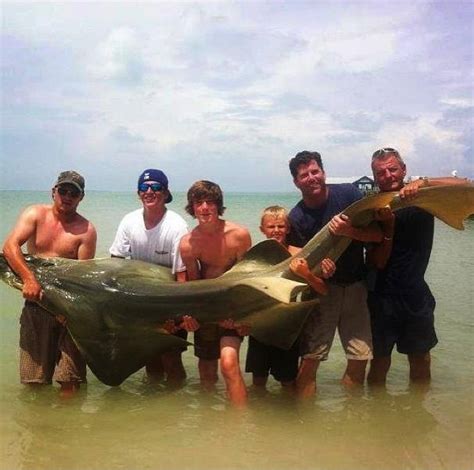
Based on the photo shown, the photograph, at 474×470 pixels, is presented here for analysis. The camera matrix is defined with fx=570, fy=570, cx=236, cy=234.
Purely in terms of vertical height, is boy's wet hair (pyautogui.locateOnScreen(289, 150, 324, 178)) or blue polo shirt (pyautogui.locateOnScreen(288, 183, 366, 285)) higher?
boy's wet hair (pyautogui.locateOnScreen(289, 150, 324, 178))

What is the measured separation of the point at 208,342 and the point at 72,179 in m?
1.98

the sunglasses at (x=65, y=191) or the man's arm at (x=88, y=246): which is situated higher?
the sunglasses at (x=65, y=191)

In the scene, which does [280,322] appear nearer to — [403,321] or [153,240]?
[403,321]

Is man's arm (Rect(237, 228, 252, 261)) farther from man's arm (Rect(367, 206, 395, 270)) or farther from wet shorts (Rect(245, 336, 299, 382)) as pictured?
man's arm (Rect(367, 206, 395, 270))

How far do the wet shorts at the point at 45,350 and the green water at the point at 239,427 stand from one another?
0.65ft

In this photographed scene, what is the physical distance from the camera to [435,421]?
4855mm

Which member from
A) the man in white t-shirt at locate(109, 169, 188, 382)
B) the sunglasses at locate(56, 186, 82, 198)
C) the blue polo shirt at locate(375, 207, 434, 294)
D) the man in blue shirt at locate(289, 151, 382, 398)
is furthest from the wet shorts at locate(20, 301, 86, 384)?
the blue polo shirt at locate(375, 207, 434, 294)

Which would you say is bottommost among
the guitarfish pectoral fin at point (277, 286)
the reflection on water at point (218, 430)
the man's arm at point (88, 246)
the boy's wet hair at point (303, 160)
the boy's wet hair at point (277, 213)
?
the reflection on water at point (218, 430)

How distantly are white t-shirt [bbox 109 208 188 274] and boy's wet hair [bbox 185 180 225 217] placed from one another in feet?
1.04

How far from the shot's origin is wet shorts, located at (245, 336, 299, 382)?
5.32m

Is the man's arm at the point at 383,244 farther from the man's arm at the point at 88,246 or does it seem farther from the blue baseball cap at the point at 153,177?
the man's arm at the point at 88,246

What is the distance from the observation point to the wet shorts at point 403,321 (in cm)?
517

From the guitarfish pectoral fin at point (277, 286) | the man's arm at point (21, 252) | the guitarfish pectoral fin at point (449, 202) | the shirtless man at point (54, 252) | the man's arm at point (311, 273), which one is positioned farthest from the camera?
the shirtless man at point (54, 252)

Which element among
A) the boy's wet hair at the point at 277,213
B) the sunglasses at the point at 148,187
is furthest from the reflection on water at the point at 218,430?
the sunglasses at the point at 148,187
